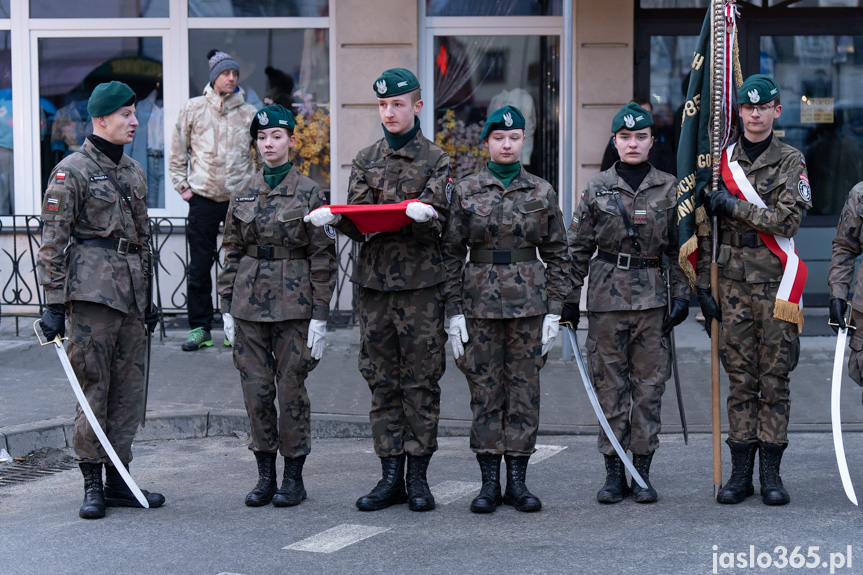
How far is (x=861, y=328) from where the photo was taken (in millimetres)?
5691

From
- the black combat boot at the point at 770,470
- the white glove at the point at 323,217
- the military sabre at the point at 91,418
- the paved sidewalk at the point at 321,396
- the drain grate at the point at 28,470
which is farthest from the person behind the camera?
the paved sidewalk at the point at 321,396

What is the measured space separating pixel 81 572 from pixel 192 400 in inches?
135

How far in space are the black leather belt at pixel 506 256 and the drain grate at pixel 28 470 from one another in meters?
3.06

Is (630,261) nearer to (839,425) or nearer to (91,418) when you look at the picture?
(839,425)

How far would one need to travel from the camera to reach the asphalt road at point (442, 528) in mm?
4789

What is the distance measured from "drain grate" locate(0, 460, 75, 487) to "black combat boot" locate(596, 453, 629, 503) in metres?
3.34

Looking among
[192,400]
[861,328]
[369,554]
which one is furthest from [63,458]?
[861,328]

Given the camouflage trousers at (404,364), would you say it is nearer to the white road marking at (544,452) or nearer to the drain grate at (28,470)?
the white road marking at (544,452)

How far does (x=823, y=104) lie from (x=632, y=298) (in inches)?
256

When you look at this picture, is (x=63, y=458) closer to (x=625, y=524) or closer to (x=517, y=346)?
(x=517, y=346)

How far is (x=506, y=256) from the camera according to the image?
570 centimetres

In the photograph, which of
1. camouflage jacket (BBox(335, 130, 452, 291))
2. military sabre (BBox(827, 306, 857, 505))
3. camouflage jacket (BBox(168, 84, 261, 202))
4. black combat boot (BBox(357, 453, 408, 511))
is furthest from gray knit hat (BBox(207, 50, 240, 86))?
military sabre (BBox(827, 306, 857, 505))

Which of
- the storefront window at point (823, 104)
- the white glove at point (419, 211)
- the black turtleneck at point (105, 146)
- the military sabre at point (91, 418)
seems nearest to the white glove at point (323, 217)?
the white glove at point (419, 211)

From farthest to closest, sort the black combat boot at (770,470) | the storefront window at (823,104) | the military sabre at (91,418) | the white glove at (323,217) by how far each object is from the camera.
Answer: the storefront window at (823,104), the black combat boot at (770,470), the military sabre at (91,418), the white glove at (323,217)
